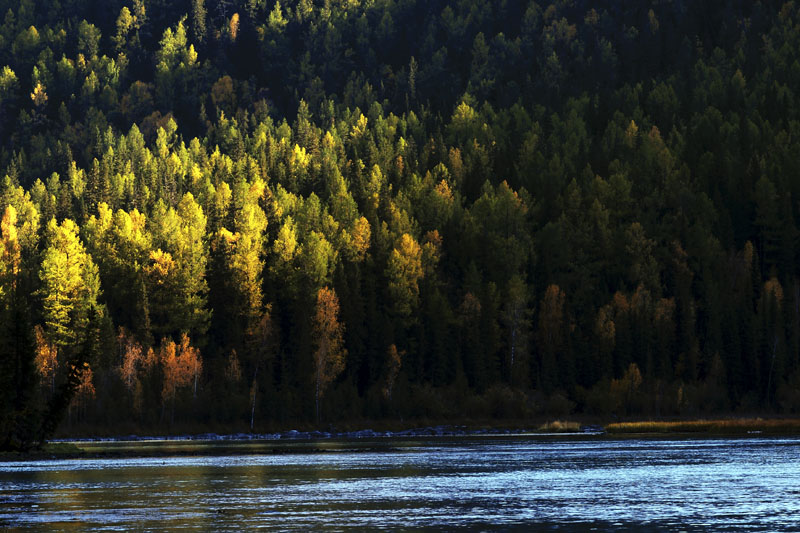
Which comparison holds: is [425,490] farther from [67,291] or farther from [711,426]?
[67,291]

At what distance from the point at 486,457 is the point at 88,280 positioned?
8381 cm

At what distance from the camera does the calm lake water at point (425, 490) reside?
50.7 meters

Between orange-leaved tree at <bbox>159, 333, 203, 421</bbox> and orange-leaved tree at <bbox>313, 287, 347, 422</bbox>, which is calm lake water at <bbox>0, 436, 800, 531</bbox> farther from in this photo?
orange-leaved tree at <bbox>313, 287, 347, 422</bbox>

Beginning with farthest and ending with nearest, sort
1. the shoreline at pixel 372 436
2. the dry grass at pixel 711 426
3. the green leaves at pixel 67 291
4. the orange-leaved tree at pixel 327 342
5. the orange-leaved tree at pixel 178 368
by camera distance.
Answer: the green leaves at pixel 67 291 → the orange-leaved tree at pixel 327 342 → the orange-leaved tree at pixel 178 368 → the dry grass at pixel 711 426 → the shoreline at pixel 372 436

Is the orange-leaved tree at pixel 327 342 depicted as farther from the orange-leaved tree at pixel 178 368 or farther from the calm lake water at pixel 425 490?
the calm lake water at pixel 425 490

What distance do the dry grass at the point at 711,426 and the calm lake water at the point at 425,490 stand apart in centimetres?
3034

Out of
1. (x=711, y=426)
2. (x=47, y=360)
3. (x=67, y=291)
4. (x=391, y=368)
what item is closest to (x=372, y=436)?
(x=391, y=368)

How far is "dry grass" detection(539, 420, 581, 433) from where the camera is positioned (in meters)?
145

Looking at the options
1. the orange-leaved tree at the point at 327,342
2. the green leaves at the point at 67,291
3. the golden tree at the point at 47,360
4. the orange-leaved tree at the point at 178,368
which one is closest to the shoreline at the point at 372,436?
the orange-leaved tree at the point at 178,368

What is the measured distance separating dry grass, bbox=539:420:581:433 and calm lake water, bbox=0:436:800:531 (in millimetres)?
40507

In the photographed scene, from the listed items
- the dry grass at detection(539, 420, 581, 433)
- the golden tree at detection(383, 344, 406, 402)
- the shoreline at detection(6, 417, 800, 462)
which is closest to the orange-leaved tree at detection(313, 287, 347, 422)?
the golden tree at detection(383, 344, 406, 402)

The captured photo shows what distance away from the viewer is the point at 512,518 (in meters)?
51.3

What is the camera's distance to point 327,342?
15625 cm

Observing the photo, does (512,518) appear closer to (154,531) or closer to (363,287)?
(154,531)
